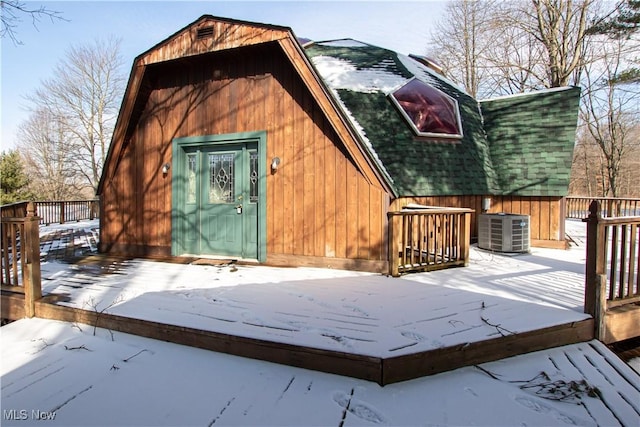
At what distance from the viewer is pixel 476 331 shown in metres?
2.68

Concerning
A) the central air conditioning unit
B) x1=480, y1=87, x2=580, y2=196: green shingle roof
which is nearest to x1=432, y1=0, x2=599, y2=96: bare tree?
x1=480, y1=87, x2=580, y2=196: green shingle roof

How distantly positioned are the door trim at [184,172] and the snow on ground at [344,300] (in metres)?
0.81

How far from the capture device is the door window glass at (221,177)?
5.95m

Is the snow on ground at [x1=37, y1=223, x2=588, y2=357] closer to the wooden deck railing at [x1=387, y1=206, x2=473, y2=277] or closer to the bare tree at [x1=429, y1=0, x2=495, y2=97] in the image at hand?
the wooden deck railing at [x1=387, y1=206, x2=473, y2=277]

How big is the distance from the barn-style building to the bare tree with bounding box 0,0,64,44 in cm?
129

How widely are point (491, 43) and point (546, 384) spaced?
18.1m

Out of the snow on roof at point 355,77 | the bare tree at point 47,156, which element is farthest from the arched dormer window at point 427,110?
the bare tree at point 47,156

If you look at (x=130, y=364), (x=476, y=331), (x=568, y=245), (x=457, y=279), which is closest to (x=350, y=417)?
(x=476, y=331)

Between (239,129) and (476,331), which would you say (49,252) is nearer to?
(239,129)

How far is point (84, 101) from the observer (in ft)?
71.5

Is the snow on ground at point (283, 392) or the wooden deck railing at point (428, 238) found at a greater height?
the wooden deck railing at point (428, 238)

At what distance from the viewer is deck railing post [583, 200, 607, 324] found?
9.82 feet

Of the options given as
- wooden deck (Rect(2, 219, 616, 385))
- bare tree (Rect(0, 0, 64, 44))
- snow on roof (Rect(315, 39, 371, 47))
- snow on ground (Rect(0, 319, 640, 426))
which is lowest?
snow on ground (Rect(0, 319, 640, 426))

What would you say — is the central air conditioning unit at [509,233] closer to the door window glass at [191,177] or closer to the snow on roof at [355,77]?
the snow on roof at [355,77]
